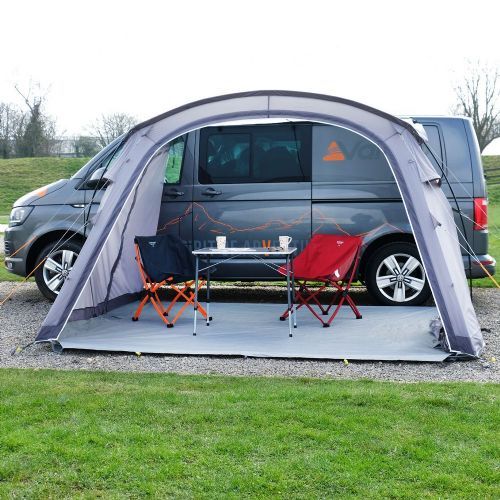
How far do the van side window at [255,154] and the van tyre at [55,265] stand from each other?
160 centimetres

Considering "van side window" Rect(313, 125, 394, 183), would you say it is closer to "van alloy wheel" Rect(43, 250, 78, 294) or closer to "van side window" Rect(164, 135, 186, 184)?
"van side window" Rect(164, 135, 186, 184)

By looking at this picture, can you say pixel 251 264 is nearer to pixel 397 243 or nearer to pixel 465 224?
pixel 397 243

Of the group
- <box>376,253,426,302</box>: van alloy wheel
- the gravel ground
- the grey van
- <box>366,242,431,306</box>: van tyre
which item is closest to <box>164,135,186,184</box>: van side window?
the grey van

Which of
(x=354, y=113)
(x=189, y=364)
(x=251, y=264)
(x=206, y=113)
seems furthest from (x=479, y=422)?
(x=251, y=264)

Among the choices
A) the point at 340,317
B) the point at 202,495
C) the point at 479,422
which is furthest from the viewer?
the point at 340,317

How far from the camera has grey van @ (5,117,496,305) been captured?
769 cm

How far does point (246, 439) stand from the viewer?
147 inches

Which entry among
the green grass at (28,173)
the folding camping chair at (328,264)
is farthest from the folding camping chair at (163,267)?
the green grass at (28,173)

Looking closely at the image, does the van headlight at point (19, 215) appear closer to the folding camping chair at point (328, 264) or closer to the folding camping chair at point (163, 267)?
the folding camping chair at point (163, 267)

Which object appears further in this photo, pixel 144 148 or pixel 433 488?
pixel 144 148

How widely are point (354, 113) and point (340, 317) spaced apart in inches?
81.2

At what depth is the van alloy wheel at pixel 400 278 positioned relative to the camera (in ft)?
25.3

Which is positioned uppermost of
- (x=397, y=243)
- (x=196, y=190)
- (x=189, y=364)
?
(x=196, y=190)

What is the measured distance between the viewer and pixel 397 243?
25.4 ft
